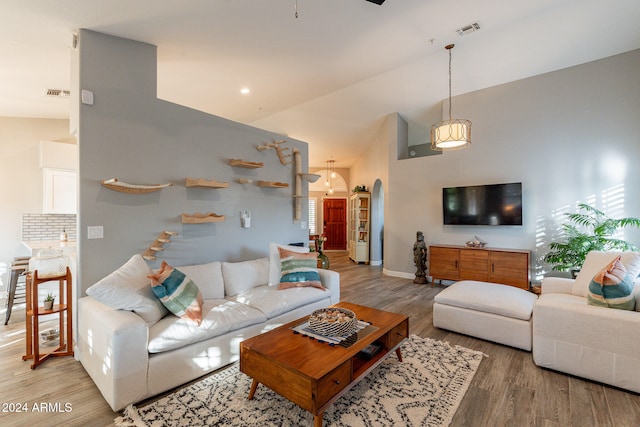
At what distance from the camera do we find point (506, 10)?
10.6ft

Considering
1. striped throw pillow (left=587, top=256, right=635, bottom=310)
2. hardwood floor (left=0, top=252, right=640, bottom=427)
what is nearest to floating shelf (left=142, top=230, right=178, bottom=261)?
hardwood floor (left=0, top=252, right=640, bottom=427)

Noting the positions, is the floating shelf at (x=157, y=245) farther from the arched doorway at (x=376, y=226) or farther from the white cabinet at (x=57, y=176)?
the arched doorway at (x=376, y=226)

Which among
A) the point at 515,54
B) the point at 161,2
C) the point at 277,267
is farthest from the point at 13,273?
the point at 515,54

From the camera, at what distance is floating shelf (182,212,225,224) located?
3.09 metres

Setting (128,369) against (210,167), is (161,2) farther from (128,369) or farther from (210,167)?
(128,369)

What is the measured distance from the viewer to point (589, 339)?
2172 millimetres

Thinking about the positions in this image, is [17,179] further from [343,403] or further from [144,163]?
[343,403]

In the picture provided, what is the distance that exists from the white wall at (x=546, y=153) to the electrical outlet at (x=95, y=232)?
5.09 metres

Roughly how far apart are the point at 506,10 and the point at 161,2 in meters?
3.63

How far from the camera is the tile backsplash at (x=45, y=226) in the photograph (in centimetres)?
437

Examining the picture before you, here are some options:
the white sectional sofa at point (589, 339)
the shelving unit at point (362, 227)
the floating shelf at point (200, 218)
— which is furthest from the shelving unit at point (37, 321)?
the shelving unit at point (362, 227)

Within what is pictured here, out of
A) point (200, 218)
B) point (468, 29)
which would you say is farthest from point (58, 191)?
point (468, 29)

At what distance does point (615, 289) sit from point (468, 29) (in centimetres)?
321

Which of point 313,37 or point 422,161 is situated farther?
point 422,161
